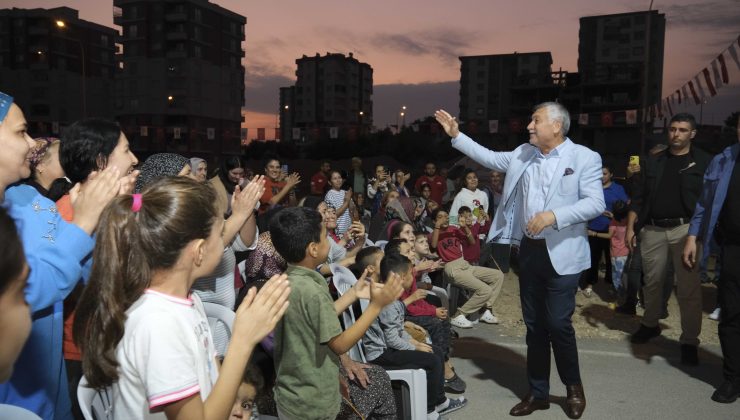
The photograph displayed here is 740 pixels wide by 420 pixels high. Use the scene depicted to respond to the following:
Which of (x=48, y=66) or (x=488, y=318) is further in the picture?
(x=48, y=66)

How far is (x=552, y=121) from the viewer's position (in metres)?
3.68

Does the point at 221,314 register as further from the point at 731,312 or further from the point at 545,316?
the point at 731,312

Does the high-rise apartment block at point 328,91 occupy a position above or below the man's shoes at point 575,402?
above

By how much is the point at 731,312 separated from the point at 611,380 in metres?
1.07

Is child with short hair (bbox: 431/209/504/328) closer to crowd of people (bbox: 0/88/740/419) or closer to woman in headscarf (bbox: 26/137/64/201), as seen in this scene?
crowd of people (bbox: 0/88/740/419)

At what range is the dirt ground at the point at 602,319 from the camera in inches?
222

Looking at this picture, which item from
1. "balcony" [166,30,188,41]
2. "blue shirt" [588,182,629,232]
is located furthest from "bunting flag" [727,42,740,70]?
"balcony" [166,30,188,41]

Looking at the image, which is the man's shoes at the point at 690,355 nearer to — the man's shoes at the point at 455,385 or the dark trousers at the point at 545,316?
the dark trousers at the point at 545,316

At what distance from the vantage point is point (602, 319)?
6.22m

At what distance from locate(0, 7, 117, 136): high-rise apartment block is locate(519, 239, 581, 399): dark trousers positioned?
213ft

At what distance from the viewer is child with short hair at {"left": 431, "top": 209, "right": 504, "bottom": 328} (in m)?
5.84

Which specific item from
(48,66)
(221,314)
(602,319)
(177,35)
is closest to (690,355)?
(602,319)

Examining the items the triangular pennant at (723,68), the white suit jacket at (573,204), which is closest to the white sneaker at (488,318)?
the white suit jacket at (573,204)

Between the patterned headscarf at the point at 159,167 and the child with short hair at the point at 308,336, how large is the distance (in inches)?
30.7
